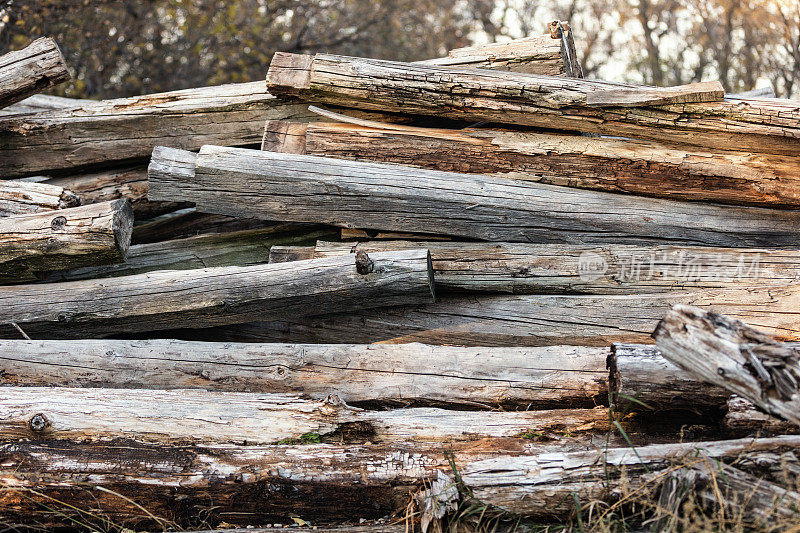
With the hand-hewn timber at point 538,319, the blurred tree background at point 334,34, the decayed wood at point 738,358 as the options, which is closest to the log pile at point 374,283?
the hand-hewn timber at point 538,319

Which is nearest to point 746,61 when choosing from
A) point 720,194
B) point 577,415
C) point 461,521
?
point 720,194

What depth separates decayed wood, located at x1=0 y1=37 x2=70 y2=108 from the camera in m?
4.23

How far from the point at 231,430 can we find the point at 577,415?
5.17 ft

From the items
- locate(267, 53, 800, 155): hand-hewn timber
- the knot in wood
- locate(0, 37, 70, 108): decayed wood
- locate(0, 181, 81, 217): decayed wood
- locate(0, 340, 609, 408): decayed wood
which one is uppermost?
locate(0, 37, 70, 108): decayed wood

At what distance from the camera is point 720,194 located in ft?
12.7

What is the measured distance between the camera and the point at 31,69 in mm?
4234

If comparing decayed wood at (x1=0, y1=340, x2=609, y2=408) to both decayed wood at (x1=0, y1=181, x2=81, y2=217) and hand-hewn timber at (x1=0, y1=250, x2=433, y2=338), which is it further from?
decayed wood at (x1=0, y1=181, x2=81, y2=217)

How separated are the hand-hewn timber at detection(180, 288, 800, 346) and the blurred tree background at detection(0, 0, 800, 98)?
5755 millimetres

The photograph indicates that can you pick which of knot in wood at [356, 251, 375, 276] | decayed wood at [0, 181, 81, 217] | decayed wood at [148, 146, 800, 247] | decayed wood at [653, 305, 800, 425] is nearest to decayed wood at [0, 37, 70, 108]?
decayed wood at [0, 181, 81, 217]

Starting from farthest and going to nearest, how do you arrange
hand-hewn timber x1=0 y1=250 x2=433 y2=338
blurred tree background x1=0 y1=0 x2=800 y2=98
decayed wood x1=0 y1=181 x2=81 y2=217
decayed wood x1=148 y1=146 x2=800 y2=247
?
blurred tree background x1=0 y1=0 x2=800 y2=98 < decayed wood x1=0 y1=181 x2=81 y2=217 < decayed wood x1=148 y1=146 x2=800 y2=247 < hand-hewn timber x1=0 y1=250 x2=433 y2=338

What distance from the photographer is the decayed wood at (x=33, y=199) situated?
13.6ft

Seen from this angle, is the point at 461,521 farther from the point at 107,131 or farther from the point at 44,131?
the point at 44,131

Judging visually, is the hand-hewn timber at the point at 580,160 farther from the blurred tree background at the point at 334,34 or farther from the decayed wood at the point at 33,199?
the blurred tree background at the point at 334,34

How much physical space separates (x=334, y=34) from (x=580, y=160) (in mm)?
7863
